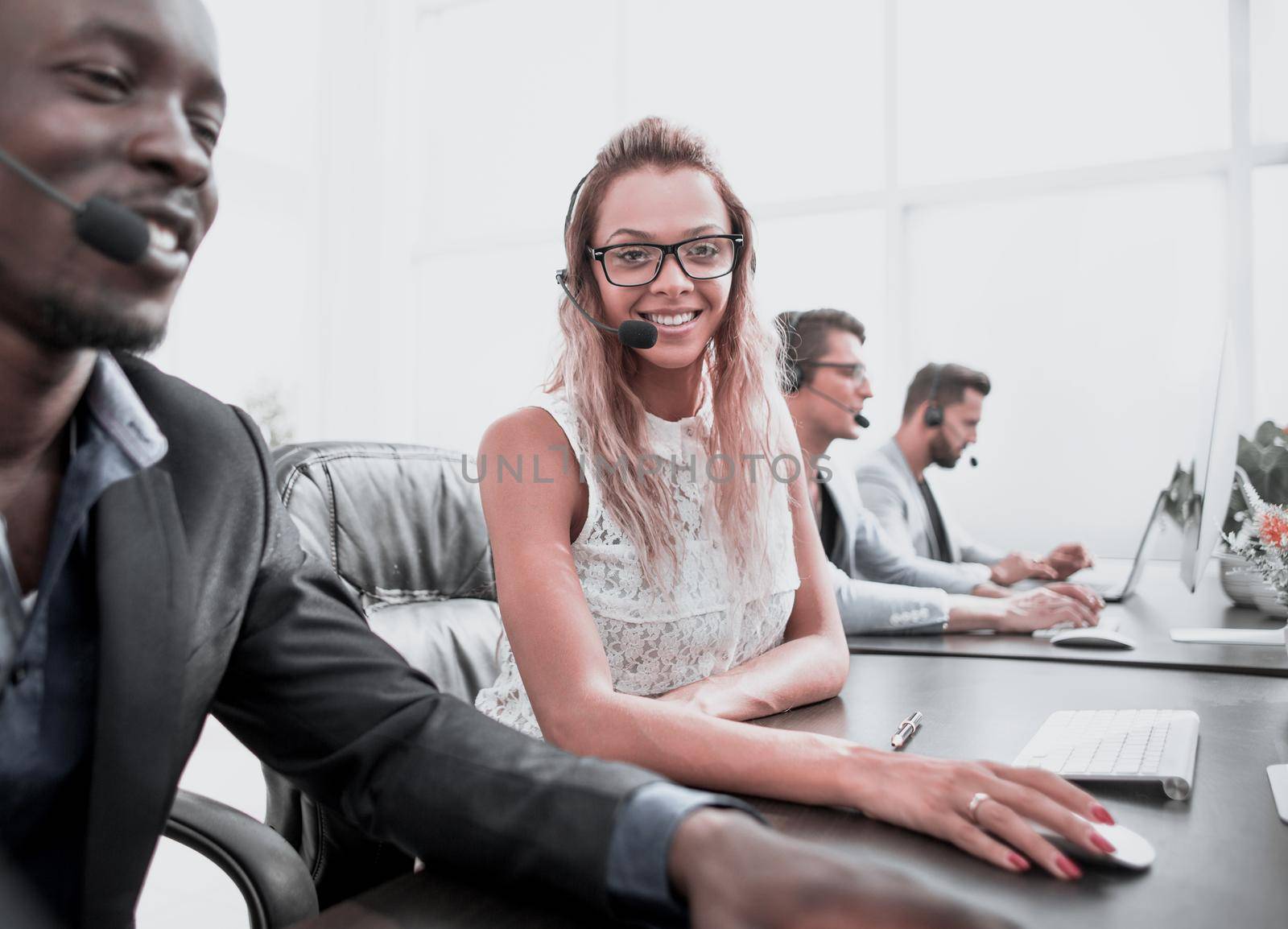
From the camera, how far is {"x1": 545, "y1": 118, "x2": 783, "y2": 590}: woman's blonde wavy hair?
4.33 feet

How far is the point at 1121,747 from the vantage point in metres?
0.95

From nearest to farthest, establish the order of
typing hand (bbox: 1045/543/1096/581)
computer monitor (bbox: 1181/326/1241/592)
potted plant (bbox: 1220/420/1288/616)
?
1. computer monitor (bbox: 1181/326/1241/592)
2. potted plant (bbox: 1220/420/1288/616)
3. typing hand (bbox: 1045/543/1096/581)

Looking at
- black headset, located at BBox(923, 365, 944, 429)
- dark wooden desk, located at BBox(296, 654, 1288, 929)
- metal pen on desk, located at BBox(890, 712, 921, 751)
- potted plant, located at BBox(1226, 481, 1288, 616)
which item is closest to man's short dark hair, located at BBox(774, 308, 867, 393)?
black headset, located at BBox(923, 365, 944, 429)

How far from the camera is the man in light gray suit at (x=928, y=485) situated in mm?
2846

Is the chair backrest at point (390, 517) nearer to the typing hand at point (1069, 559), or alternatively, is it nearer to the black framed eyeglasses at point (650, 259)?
the black framed eyeglasses at point (650, 259)

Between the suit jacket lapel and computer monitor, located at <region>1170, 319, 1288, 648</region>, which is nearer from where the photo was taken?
the suit jacket lapel

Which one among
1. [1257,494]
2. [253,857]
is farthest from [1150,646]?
[253,857]

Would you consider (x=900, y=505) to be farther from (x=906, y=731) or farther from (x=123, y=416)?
(x=123, y=416)

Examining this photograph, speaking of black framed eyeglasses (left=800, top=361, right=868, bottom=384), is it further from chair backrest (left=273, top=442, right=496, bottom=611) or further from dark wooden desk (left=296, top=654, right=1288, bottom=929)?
dark wooden desk (left=296, top=654, right=1288, bottom=929)

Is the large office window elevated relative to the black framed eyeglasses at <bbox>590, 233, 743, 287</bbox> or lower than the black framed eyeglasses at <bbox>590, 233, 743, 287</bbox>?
elevated

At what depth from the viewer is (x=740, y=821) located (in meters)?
0.62

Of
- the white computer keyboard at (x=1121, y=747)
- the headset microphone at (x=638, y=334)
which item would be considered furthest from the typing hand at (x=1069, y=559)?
the headset microphone at (x=638, y=334)

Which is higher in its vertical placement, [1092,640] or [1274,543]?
[1274,543]

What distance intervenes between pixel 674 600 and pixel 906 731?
39cm
